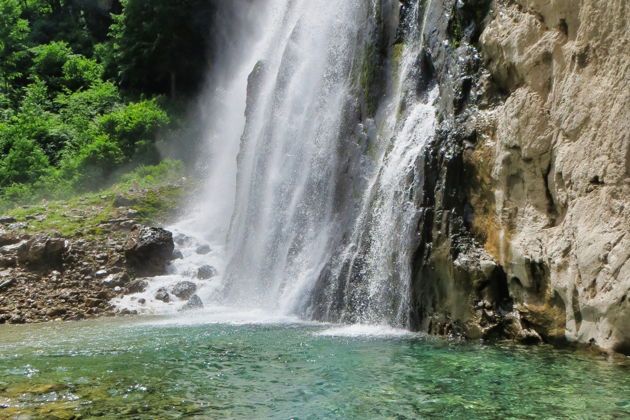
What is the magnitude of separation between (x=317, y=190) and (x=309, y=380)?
29.3 ft

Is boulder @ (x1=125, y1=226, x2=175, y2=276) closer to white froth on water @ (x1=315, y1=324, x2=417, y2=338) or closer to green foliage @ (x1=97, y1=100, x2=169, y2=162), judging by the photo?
green foliage @ (x1=97, y1=100, x2=169, y2=162)

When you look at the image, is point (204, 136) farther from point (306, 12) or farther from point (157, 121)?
point (306, 12)

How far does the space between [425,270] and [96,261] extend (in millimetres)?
11289

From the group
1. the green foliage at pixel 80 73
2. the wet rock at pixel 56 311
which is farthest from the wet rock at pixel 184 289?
the green foliage at pixel 80 73

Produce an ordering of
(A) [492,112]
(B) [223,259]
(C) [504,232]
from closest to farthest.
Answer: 1. (C) [504,232]
2. (A) [492,112]
3. (B) [223,259]

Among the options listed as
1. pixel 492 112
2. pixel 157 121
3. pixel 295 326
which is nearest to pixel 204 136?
pixel 157 121

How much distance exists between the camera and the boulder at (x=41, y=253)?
1753cm

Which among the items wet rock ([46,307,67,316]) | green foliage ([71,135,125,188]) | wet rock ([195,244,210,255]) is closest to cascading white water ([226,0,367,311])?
wet rock ([195,244,210,255])

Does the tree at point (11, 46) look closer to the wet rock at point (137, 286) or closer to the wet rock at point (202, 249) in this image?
the wet rock at point (202, 249)

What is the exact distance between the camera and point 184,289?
1766cm

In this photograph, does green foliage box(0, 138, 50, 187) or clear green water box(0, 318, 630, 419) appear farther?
green foliage box(0, 138, 50, 187)

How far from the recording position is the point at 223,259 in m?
19.9

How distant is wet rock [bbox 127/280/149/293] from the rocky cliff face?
9.67 meters

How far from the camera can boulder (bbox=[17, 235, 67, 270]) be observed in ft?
57.5
